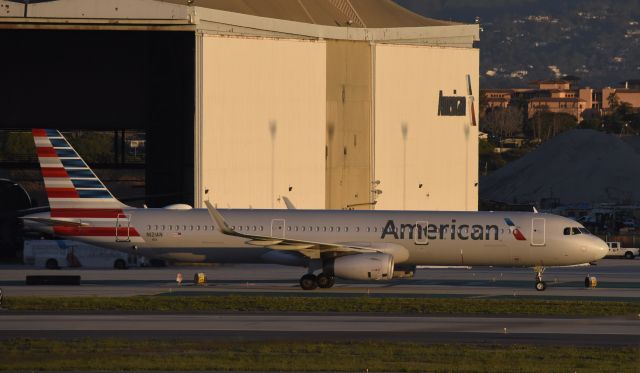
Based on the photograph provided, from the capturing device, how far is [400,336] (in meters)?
33.6

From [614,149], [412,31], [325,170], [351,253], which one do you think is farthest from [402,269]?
[614,149]

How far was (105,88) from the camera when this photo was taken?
72188 mm

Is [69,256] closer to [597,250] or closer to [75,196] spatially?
[75,196]

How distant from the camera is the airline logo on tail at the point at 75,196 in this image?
50.2m

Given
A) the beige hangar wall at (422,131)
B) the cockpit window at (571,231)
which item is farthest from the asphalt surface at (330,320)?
the beige hangar wall at (422,131)

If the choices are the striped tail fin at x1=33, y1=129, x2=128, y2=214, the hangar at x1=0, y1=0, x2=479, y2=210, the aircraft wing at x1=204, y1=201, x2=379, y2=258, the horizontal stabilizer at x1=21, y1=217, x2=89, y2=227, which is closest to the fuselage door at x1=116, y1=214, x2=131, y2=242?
the striped tail fin at x1=33, y1=129, x2=128, y2=214

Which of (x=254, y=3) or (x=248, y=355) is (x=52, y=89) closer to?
(x=254, y=3)

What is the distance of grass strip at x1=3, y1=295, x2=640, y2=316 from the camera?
4009cm

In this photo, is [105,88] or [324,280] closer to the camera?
[324,280]

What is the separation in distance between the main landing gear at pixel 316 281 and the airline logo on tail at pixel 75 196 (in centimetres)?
704

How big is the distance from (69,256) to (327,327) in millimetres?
27214

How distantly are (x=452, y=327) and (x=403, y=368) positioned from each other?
26.7 ft

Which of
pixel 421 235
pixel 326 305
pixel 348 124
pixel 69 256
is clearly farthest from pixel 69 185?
pixel 348 124

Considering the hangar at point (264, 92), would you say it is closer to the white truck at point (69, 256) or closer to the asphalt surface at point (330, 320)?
the white truck at point (69, 256)
